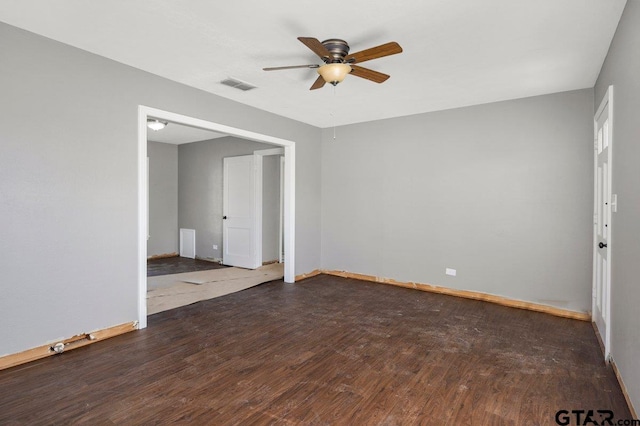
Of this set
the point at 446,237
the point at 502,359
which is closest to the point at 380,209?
the point at 446,237

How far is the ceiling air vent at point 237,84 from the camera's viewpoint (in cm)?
372

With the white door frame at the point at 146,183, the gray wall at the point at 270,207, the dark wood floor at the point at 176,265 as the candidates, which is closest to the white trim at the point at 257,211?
the gray wall at the point at 270,207

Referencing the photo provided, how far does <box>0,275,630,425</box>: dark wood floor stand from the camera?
6.94ft

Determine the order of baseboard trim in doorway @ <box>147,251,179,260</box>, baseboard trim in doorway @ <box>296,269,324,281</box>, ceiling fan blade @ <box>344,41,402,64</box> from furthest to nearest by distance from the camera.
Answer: baseboard trim in doorway @ <box>147,251,179,260</box>
baseboard trim in doorway @ <box>296,269,324,281</box>
ceiling fan blade @ <box>344,41,402,64</box>

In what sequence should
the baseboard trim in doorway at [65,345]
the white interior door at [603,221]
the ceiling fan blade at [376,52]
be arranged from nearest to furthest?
1. the ceiling fan blade at [376,52]
2. the baseboard trim in doorway at [65,345]
3. the white interior door at [603,221]

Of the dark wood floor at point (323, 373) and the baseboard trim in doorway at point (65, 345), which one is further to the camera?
the baseboard trim in doorway at point (65, 345)

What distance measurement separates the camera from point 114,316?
3309 mm

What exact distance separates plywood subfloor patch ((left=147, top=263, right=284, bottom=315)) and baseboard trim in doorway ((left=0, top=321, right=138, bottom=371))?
1.89 ft

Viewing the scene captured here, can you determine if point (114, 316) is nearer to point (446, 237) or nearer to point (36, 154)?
point (36, 154)

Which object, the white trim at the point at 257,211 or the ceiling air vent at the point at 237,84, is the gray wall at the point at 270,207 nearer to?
the white trim at the point at 257,211

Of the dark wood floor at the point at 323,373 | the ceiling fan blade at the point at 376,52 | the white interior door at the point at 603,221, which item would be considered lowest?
the dark wood floor at the point at 323,373

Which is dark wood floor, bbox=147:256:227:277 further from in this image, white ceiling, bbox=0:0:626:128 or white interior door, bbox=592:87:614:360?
white interior door, bbox=592:87:614:360

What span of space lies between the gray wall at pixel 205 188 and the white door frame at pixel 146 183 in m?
1.38

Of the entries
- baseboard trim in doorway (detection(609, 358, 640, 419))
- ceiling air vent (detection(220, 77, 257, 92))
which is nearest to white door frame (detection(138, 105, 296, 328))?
ceiling air vent (detection(220, 77, 257, 92))
